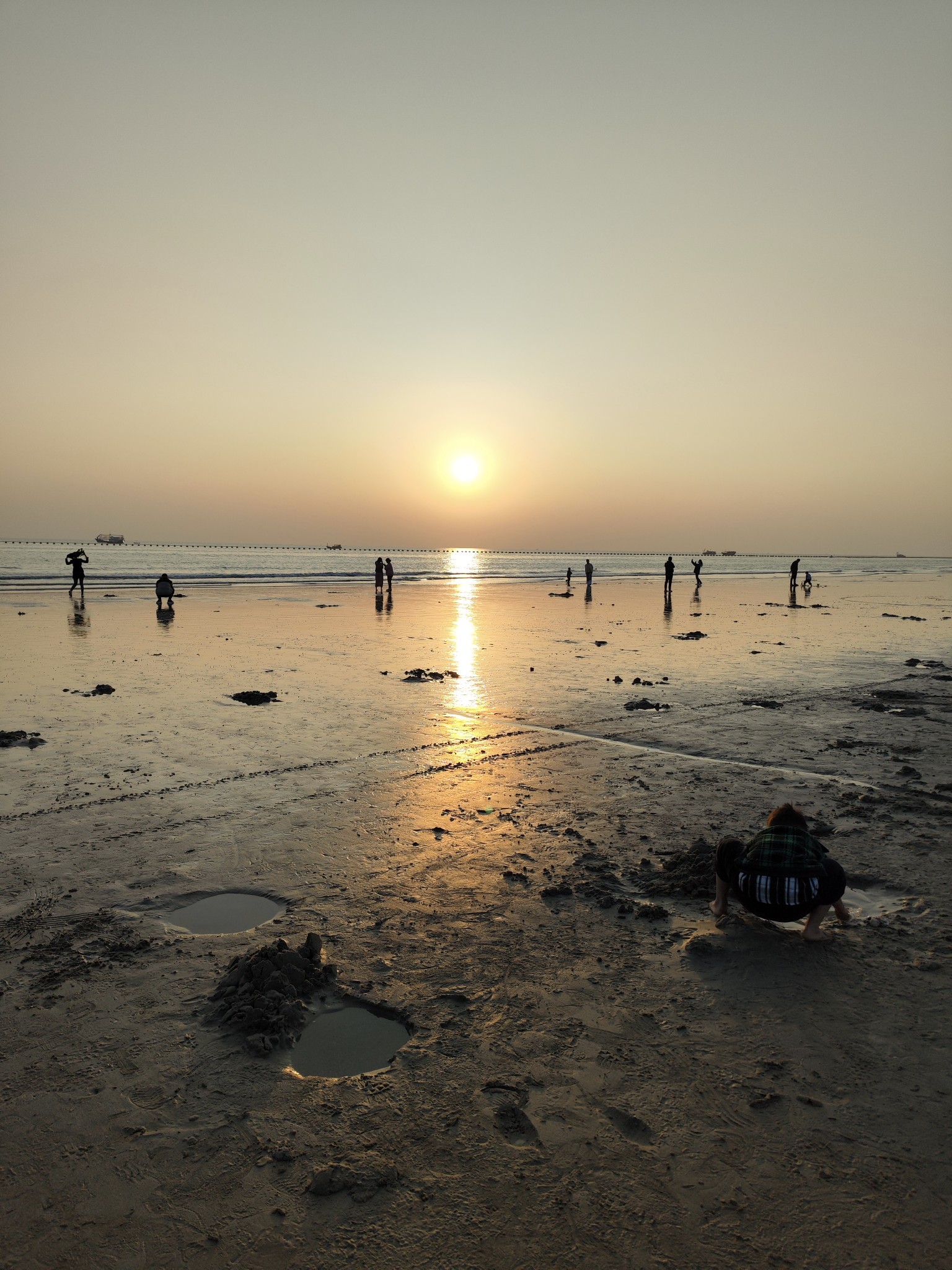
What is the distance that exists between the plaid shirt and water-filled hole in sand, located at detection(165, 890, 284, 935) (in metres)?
3.52

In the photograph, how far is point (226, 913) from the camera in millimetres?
5645

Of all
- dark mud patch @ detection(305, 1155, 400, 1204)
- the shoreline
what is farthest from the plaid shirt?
the shoreline

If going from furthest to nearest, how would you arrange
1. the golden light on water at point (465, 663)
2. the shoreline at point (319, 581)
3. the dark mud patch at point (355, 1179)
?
the shoreline at point (319, 581)
the golden light on water at point (465, 663)
the dark mud patch at point (355, 1179)

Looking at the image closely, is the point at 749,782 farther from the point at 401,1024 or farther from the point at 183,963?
the point at 183,963

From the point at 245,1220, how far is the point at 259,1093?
0.72 meters

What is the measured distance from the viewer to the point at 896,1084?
151 inches

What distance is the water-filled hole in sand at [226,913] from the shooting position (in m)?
5.42

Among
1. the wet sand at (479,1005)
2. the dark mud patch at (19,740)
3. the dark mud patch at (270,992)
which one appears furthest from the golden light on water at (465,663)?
the dark mud patch at (270,992)

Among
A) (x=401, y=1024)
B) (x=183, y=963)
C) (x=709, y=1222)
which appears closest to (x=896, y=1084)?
(x=709, y=1222)

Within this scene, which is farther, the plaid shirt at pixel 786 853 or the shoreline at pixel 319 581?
the shoreline at pixel 319 581

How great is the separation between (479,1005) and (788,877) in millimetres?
2305

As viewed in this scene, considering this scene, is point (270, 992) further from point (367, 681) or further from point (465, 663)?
point (465, 663)

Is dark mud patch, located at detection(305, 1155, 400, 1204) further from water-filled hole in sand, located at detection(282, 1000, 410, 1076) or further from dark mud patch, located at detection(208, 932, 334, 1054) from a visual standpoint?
dark mud patch, located at detection(208, 932, 334, 1054)

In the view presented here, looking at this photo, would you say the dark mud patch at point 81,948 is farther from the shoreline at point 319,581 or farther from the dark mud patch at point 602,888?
the shoreline at point 319,581
